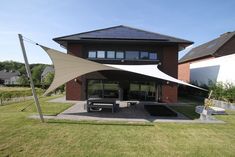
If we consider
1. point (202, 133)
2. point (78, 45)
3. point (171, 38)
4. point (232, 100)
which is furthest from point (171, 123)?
point (78, 45)

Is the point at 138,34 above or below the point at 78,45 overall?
above

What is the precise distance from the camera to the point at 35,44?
7562 mm

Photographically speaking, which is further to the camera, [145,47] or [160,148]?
[145,47]

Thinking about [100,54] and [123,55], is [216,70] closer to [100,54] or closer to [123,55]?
[123,55]

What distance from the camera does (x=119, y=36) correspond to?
15086mm

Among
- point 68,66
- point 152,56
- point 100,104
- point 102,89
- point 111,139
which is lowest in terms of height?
point 111,139

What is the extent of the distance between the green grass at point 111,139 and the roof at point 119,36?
25.8 feet

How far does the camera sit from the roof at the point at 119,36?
1473 cm

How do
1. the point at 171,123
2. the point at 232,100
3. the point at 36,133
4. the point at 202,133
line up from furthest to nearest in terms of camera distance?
the point at 232,100, the point at 171,123, the point at 202,133, the point at 36,133

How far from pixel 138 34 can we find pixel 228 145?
1116cm

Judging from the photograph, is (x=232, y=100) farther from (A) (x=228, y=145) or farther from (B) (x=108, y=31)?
(B) (x=108, y=31)

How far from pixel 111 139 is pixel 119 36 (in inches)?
404

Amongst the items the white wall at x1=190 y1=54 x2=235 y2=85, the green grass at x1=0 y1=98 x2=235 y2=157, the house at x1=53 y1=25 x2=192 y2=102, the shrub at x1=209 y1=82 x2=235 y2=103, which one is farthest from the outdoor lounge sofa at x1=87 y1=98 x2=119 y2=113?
the white wall at x1=190 y1=54 x2=235 y2=85

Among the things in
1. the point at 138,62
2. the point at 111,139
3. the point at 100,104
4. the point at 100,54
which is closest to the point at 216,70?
the point at 138,62
